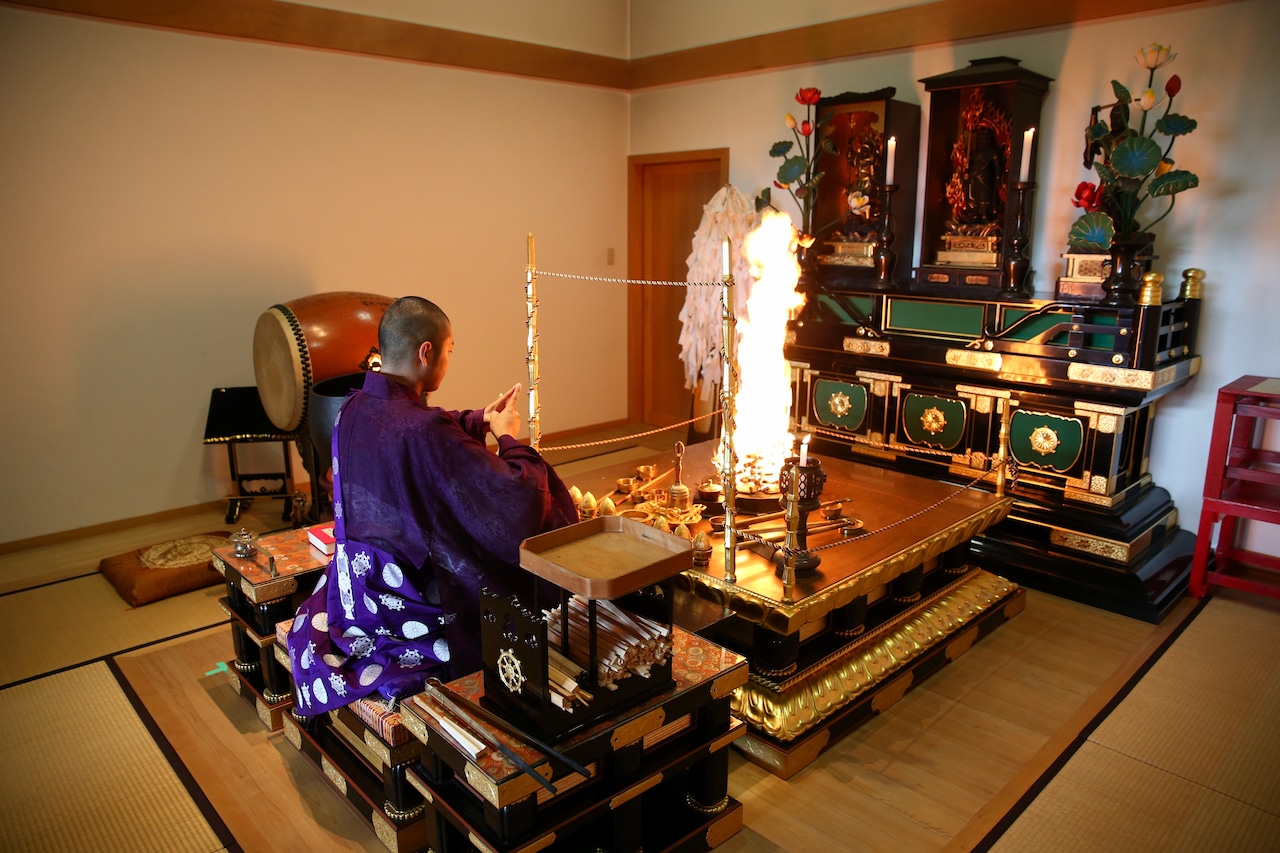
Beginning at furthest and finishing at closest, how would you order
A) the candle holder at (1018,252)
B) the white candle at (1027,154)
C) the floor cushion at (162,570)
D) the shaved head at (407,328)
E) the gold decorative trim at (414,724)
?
the candle holder at (1018,252), the white candle at (1027,154), the floor cushion at (162,570), the shaved head at (407,328), the gold decorative trim at (414,724)

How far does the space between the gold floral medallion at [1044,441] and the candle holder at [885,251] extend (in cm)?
107

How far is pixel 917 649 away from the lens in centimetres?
295

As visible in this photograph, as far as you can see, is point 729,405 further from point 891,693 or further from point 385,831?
point 385,831

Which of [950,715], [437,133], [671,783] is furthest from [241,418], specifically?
[950,715]

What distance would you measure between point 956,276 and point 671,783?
118 inches

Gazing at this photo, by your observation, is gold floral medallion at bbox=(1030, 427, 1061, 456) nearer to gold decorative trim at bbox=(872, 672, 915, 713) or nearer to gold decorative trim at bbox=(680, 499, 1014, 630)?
A: gold decorative trim at bbox=(680, 499, 1014, 630)

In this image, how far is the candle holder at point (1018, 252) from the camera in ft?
13.1

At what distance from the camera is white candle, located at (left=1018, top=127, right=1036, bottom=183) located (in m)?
3.87

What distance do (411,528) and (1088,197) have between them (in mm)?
3217

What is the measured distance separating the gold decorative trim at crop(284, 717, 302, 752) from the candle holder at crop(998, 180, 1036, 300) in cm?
341

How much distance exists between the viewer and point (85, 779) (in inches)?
98.3

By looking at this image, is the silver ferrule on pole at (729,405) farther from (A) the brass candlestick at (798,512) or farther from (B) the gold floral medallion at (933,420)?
(B) the gold floral medallion at (933,420)

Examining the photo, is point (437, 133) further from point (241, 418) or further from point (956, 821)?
point (956, 821)

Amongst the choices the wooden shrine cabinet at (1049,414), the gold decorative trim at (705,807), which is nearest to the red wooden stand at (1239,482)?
the wooden shrine cabinet at (1049,414)
